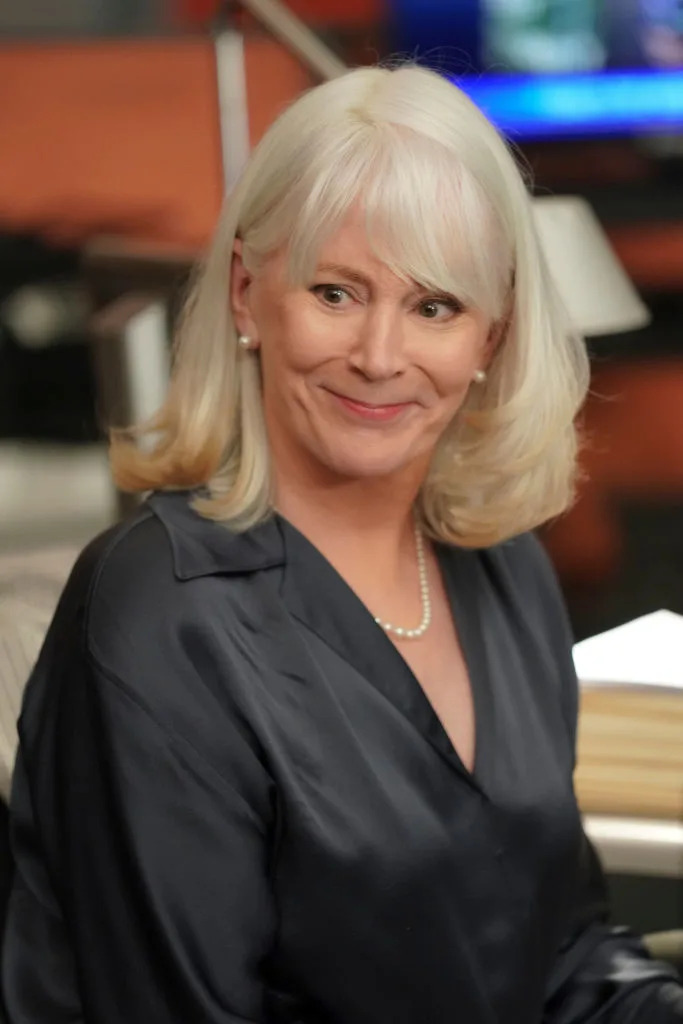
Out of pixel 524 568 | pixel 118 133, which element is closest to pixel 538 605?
pixel 524 568

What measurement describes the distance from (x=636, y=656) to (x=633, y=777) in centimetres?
28

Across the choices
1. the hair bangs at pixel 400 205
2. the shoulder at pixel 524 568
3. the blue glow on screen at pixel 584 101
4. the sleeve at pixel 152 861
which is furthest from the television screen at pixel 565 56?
the sleeve at pixel 152 861

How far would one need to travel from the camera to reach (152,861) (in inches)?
41.7

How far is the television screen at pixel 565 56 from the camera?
3.62m

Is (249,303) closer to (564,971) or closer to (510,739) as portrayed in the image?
(510,739)

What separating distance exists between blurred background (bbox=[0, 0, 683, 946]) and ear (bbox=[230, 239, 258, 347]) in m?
2.25

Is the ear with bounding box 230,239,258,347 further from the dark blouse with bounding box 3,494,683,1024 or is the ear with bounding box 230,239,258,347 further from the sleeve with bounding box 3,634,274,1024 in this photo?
the sleeve with bounding box 3,634,274,1024

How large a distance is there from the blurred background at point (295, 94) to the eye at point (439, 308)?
7.59 feet

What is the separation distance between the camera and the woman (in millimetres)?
1076

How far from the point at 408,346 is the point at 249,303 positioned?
0.43ft

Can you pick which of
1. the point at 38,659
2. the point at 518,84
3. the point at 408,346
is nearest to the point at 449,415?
the point at 408,346

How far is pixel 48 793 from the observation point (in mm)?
1120

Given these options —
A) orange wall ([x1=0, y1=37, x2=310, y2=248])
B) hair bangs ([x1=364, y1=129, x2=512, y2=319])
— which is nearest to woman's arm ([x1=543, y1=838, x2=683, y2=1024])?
hair bangs ([x1=364, y1=129, x2=512, y2=319])

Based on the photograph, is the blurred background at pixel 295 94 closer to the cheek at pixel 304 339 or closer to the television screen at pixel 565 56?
the television screen at pixel 565 56
